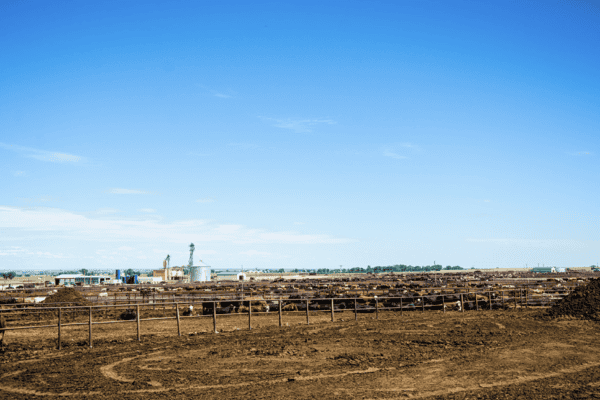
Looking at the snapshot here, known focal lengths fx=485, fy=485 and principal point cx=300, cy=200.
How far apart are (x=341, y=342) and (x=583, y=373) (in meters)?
7.39

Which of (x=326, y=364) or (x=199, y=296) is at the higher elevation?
(x=326, y=364)

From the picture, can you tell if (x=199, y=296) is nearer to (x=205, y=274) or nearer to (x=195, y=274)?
(x=195, y=274)

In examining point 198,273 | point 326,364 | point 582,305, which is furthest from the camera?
point 198,273

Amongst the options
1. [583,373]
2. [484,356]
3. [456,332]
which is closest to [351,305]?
[456,332]

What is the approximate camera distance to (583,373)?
11.6 metres

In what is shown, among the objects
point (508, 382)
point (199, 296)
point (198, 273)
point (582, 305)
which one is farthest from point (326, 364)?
point (198, 273)

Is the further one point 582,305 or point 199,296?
point 199,296

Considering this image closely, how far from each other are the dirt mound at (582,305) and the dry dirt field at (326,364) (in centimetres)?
214

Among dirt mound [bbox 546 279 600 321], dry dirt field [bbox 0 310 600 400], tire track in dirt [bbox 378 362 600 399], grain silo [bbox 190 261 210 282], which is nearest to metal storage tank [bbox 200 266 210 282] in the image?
grain silo [bbox 190 261 210 282]

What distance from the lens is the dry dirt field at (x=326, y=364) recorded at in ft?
33.8

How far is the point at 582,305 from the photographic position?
23.2 m

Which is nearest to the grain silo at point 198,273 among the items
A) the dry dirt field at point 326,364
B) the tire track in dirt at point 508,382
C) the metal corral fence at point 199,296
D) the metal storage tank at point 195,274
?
the metal storage tank at point 195,274

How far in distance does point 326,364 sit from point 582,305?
16.3 m

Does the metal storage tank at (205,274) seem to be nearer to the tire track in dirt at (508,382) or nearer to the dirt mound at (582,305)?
the dirt mound at (582,305)
